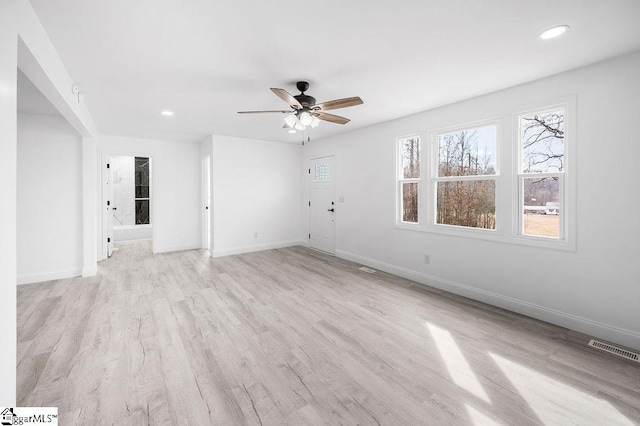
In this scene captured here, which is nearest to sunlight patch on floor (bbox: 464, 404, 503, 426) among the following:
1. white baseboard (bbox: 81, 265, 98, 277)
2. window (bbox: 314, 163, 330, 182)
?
window (bbox: 314, 163, 330, 182)

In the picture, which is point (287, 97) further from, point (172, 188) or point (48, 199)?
point (172, 188)

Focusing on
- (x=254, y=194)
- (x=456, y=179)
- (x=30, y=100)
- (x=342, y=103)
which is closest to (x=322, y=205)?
(x=254, y=194)

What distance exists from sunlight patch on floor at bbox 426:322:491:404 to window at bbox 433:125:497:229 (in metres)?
1.64

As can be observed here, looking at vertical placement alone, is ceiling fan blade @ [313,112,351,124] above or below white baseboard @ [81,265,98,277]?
above

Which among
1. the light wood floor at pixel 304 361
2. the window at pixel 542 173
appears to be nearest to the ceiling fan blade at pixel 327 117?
the window at pixel 542 173

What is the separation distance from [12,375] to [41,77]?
6.99ft

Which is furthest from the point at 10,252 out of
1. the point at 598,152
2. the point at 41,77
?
the point at 598,152

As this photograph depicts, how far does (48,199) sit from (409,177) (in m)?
5.63

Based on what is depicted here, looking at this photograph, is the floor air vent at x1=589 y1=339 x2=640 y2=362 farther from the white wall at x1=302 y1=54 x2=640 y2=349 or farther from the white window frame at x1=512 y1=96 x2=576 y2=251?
the white window frame at x1=512 y1=96 x2=576 y2=251

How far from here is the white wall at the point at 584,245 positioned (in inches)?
97.4

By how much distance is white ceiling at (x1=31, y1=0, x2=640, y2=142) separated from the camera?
1861mm

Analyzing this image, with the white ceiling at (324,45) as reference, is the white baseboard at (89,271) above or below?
below

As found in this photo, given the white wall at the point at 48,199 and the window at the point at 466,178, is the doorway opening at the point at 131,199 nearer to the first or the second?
the white wall at the point at 48,199

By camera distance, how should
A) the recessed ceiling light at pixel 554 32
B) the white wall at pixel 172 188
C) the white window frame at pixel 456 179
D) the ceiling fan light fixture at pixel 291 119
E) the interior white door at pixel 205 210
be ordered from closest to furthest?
the recessed ceiling light at pixel 554 32, the ceiling fan light fixture at pixel 291 119, the white window frame at pixel 456 179, the white wall at pixel 172 188, the interior white door at pixel 205 210
